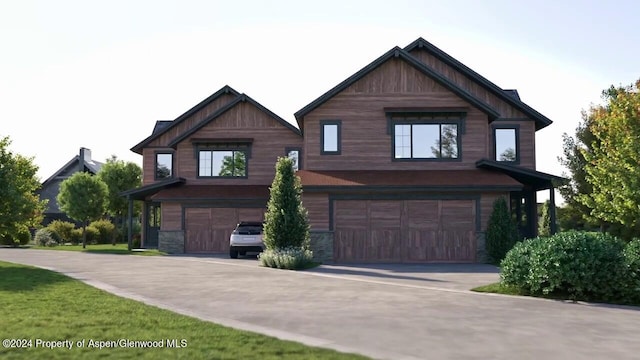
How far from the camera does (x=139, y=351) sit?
24.2ft

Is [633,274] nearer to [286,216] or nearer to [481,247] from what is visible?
[481,247]

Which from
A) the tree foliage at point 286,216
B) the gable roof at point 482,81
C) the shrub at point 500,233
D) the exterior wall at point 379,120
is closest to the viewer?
the tree foliage at point 286,216

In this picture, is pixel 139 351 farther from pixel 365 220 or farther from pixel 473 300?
pixel 365 220

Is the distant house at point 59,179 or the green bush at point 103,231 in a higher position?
the distant house at point 59,179

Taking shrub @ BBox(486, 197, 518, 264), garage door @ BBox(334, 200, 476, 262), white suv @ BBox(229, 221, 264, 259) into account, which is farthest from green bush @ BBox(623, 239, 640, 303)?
white suv @ BBox(229, 221, 264, 259)

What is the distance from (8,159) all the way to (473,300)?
2001 centimetres

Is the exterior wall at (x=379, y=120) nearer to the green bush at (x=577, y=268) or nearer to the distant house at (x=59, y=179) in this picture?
the green bush at (x=577, y=268)

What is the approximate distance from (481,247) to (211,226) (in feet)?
49.0

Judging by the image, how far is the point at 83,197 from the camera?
39656mm

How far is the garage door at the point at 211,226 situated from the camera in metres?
30.9

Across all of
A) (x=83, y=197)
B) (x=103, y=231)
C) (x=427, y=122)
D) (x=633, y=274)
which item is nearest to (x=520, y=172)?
(x=427, y=122)

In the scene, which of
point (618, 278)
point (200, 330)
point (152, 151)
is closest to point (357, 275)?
point (618, 278)

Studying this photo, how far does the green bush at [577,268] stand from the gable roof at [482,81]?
653 inches

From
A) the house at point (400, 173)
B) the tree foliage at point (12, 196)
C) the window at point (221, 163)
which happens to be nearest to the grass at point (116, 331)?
the tree foliage at point (12, 196)
